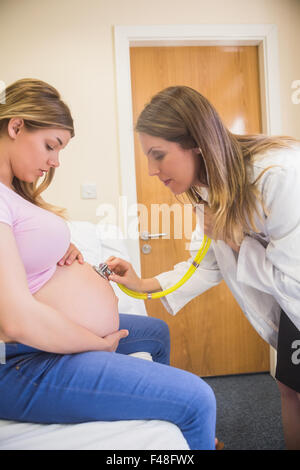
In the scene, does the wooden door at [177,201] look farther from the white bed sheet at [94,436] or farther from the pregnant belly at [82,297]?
the white bed sheet at [94,436]

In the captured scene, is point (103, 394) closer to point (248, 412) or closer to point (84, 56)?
point (248, 412)

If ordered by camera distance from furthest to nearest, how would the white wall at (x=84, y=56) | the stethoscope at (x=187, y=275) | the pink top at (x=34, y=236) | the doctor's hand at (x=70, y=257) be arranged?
the white wall at (x=84, y=56)
the stethoscope at (x=187, y=275)
the doctor's hand at (x=70, y=257)
the pink top at (x=34, y=236)

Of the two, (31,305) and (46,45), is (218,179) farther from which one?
(46,45)

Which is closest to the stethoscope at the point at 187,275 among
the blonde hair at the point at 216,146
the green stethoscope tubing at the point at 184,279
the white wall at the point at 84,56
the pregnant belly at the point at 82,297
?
the green stethoscope tubing at the point at 184,279

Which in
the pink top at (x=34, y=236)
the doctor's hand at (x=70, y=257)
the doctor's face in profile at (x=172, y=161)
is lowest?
the doctor's hand at (x=70, y=257)

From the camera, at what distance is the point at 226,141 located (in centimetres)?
104

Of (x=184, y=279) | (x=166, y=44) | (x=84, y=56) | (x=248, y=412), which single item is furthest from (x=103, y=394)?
(x=166, y=44)

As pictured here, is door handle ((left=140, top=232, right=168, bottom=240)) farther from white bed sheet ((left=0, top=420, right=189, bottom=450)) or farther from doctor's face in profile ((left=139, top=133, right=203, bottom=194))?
white bed sheet ((left=0, top=420, right=189, bottom=450))

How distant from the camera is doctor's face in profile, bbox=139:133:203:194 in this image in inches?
43.2

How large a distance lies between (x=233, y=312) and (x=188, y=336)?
317mm

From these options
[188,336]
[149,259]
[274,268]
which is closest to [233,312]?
[188,336]

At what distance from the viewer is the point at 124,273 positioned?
4.23ft

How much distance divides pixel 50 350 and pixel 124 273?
0.57m

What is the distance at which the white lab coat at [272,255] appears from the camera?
3.25ft
